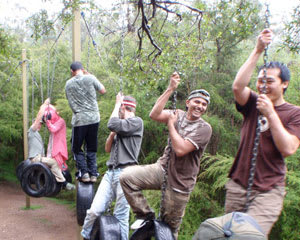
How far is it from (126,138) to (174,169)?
113cm

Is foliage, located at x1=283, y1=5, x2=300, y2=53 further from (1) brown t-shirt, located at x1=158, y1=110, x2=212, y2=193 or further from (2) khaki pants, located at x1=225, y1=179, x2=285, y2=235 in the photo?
(2) khaki pants, located at x1=225, y1=179, x2=285, y2=235

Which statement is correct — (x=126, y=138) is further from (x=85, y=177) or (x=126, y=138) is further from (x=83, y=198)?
(x=83, y=198)

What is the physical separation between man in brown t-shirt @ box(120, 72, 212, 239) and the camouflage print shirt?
1694mm

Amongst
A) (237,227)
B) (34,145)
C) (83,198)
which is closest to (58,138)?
(34,145)

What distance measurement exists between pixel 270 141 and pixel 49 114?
444cm

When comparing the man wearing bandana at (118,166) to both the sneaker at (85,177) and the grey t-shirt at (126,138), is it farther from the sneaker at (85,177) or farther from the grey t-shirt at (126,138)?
the sneaker at (85,177)

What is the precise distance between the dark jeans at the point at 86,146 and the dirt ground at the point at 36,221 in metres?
5.03

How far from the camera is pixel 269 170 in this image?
6.36 ft

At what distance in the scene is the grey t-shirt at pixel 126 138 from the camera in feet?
11.9

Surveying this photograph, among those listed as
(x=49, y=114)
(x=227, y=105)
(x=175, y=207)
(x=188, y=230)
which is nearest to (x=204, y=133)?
(x=175, y=207)

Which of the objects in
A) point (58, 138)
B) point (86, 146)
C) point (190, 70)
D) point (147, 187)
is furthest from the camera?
point (190, 70)

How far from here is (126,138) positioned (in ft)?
12.4

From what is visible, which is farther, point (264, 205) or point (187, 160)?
point (187, 160)

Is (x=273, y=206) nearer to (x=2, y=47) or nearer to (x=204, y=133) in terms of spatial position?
(x=204, y=133)
